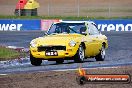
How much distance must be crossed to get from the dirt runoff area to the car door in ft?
14.8

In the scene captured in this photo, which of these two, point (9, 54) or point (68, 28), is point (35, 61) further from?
point (9, 54)

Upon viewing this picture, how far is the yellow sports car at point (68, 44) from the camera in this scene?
19.5m

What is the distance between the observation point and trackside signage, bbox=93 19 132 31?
48781 millimetres

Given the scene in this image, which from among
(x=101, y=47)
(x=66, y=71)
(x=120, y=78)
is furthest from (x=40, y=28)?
(x=120, y=78)

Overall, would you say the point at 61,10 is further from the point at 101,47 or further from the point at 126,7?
the point at 101,47

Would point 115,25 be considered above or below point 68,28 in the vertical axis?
below

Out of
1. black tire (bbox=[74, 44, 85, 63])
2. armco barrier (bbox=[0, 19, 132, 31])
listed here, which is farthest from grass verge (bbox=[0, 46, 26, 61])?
armco barrier (bbox=[0, 19, 132, 31])

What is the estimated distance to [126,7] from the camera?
75.9 m

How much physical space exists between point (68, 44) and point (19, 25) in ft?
103

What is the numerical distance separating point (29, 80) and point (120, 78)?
4.80 m

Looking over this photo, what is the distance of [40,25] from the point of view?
50.9 metres

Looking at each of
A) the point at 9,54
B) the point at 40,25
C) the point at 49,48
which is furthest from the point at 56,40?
the point at 40,25

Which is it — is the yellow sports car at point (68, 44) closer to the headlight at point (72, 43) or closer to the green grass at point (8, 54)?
the headlight at point (72, 43)

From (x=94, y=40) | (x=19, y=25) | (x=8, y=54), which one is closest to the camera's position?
(x=94, y=40)
